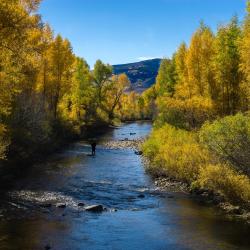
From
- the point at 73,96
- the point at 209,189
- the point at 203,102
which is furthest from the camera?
the point at 73,96

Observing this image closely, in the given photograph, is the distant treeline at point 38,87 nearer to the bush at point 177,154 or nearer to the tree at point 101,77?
the tree at point 101,77

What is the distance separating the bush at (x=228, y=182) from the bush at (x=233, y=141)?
72cm

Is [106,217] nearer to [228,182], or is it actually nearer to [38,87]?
[228,182]

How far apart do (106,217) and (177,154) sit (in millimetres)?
11545

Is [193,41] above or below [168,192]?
above

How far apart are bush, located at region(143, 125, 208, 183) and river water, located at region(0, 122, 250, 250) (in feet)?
6.96

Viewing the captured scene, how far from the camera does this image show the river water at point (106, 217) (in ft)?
70.2

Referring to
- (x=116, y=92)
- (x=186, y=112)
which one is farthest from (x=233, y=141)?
(x=116, y=92)

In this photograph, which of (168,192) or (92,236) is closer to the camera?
(92,236)

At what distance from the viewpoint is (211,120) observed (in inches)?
1831

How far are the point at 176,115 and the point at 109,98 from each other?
64.6 metres

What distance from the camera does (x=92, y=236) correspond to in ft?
73.3

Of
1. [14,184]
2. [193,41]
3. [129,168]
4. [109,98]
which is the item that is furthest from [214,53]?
[109,98]

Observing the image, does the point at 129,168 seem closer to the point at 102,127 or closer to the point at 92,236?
the point at 92,236
